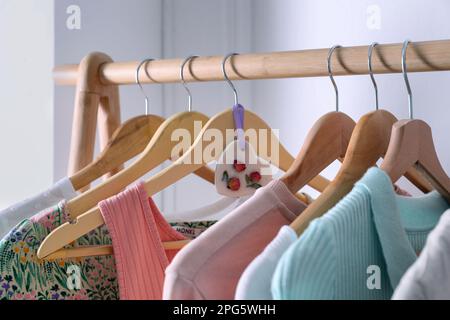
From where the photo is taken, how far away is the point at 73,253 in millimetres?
1024

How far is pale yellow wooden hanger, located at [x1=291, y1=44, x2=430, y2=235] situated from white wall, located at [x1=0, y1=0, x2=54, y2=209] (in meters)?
0.77

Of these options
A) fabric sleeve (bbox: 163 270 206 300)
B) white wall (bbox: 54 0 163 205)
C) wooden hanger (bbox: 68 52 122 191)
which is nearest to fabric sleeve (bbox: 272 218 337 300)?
fabric sleeve (bbox: 163 270 206 300)

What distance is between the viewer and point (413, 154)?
0.90m

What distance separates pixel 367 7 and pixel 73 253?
30.7 inches

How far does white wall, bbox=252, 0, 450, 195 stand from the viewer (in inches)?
53.2

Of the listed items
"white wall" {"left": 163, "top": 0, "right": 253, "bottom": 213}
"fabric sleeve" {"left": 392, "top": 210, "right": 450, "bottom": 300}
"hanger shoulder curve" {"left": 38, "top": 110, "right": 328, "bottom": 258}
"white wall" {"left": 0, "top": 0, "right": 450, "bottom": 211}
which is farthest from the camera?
"white wall" {"left": 163, "top": 0, "right": 253, "bottom": 213}

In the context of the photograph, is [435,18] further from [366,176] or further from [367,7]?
[366,176]

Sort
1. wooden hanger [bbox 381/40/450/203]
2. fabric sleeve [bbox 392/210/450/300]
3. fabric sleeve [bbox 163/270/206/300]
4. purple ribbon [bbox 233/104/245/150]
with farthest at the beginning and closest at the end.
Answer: purple ribbon [bbox 233/104/245/150], wooden hanger [bbox 381/40/450/203], fabric sleeve [bbox 163/270/206/300], fabric sleeve [bbox 392/210/450/300]

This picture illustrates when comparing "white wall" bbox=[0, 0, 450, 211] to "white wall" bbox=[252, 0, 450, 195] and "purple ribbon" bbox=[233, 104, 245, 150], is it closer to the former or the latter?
"white wall" bbox=[252, 0, 450, 195]

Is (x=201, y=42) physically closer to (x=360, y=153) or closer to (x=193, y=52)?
(x=193, y=52)

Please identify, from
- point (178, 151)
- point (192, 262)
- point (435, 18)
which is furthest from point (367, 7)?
point (192, 262)

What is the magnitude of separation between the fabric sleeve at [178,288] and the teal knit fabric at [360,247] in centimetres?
13

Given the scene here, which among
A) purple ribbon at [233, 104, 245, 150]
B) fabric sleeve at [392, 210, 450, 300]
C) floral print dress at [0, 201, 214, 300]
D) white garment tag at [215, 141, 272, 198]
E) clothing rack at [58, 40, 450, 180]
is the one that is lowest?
floral print dress at [0, 201, 214, 300]

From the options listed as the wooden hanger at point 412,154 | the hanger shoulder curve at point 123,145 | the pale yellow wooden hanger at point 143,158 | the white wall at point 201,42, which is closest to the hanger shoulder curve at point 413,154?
the wooden hanger at point 412,154
